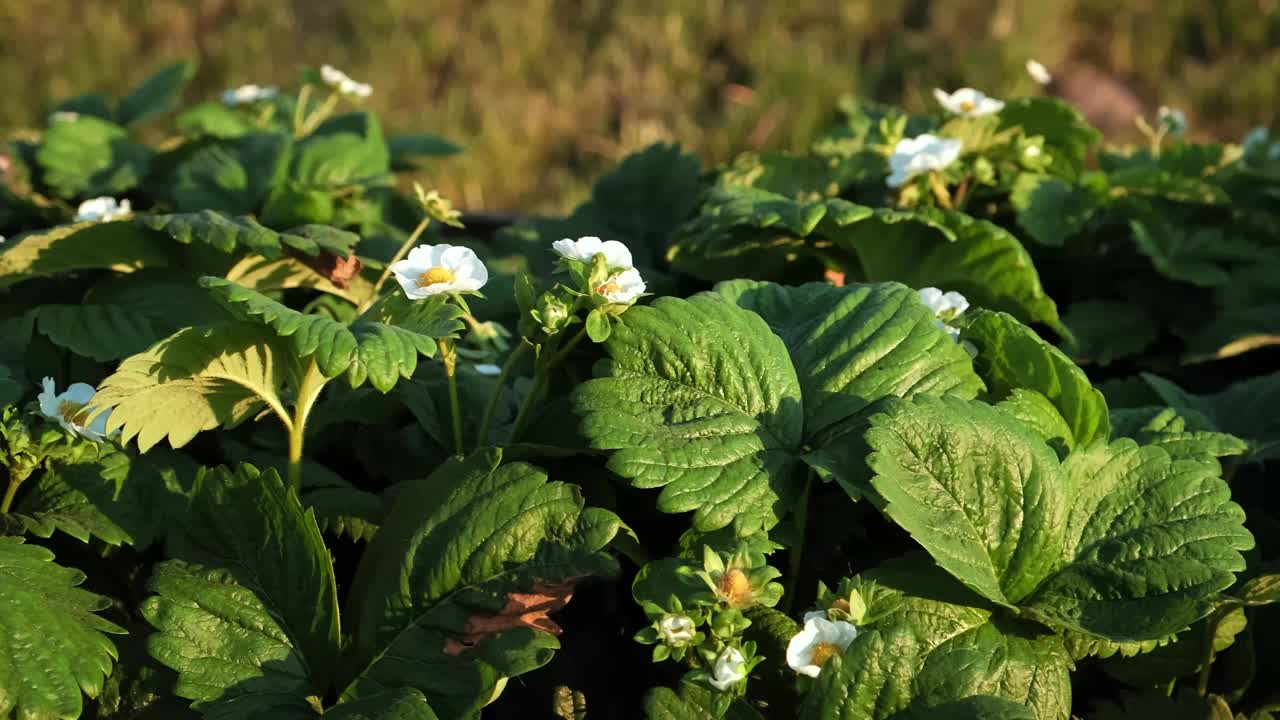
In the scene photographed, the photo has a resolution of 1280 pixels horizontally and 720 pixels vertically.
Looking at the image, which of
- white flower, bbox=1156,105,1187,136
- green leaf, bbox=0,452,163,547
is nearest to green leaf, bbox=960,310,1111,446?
green leaf, bbox=0,452,163,547

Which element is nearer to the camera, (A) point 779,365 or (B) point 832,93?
(A) point 779,365

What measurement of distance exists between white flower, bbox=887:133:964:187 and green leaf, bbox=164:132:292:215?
884mm

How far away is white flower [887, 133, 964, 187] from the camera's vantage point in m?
1.63

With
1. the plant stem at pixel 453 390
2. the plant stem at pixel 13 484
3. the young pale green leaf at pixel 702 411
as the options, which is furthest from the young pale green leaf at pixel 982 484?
the plant stem at pixel 13 484

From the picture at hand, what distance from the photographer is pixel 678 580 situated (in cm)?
105

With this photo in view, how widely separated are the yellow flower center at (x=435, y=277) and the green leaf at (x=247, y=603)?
0.73ft

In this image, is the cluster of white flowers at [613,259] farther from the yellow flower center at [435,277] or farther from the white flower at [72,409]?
the white flower at [72,409]

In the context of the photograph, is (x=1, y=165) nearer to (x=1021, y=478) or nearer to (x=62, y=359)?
(x=62, y=359)

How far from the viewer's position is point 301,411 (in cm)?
119

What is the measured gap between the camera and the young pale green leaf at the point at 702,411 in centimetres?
109

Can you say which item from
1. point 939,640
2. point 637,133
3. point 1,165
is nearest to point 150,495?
point 939,640

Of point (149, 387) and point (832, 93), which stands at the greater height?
point (149, 387)

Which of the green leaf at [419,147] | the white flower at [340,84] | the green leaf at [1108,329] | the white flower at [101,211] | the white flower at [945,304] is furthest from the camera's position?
the green leaf at [419,147]

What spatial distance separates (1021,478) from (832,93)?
12.4ft
